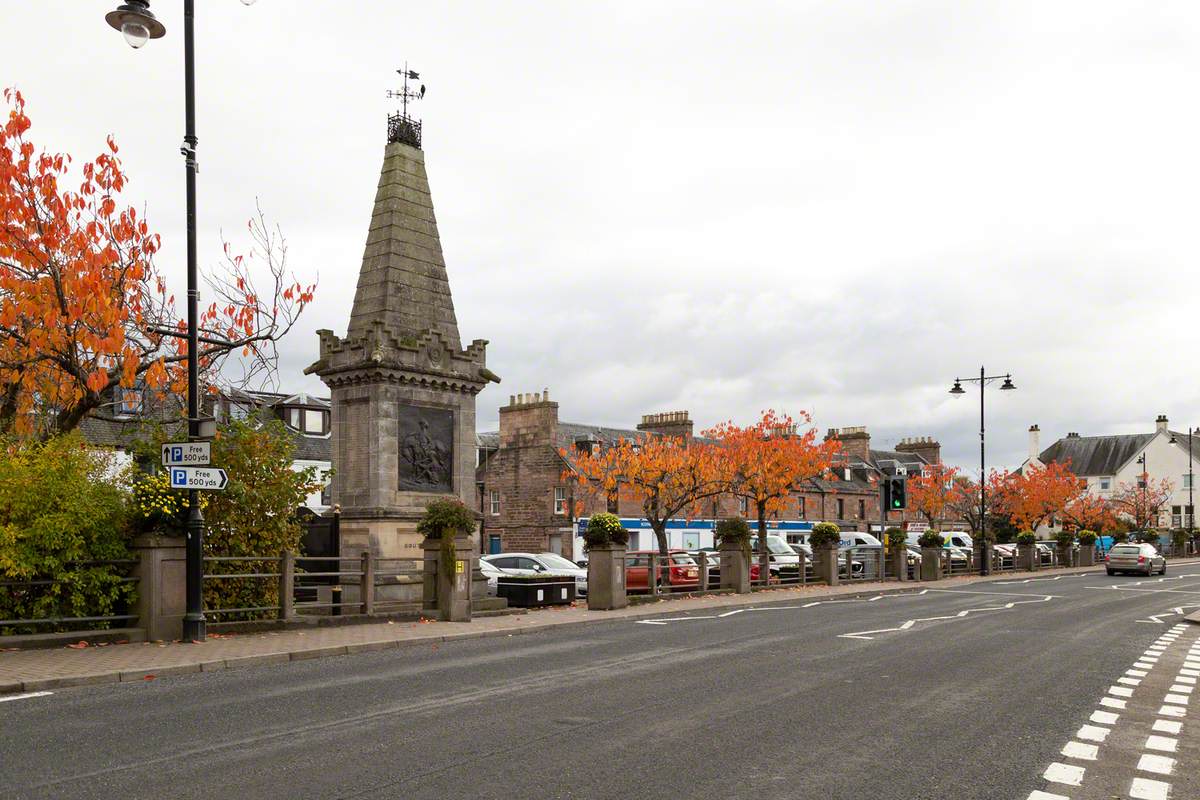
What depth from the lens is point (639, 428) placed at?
63.7m

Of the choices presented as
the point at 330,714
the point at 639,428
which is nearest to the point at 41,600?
the point at 330,714

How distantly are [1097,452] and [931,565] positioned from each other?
73.7 meters

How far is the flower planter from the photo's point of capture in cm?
2381

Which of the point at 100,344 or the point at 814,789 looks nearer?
the point at 814,789

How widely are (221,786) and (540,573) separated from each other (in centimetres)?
1897

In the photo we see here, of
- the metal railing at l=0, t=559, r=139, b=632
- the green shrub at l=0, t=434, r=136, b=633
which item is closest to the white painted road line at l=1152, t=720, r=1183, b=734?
the metal railing at l=0, t=559, r=139, b=632

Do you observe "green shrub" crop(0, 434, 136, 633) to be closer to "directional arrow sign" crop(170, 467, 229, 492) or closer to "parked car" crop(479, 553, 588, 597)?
"directional arrow sign" crop(170, 467, 229, 492)

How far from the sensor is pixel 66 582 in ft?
47.6

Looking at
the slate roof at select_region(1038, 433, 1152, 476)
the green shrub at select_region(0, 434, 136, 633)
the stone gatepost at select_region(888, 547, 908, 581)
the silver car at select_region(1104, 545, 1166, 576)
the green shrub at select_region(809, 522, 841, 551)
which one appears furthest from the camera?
the slate roof at select_region(1038, 433, 1152, 476)

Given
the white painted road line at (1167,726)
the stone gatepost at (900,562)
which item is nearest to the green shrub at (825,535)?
the stone gatepost at (900,562)

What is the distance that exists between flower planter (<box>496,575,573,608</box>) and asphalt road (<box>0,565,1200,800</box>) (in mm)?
7370

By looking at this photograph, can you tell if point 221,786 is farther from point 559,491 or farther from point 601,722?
point 559,491

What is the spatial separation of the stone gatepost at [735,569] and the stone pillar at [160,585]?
57.0ft

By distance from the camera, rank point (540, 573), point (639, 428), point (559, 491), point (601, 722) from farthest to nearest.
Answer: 1. point (639, 428)
2. point (559, 491)
3. point (540, 573)
4. point (601, 722)
